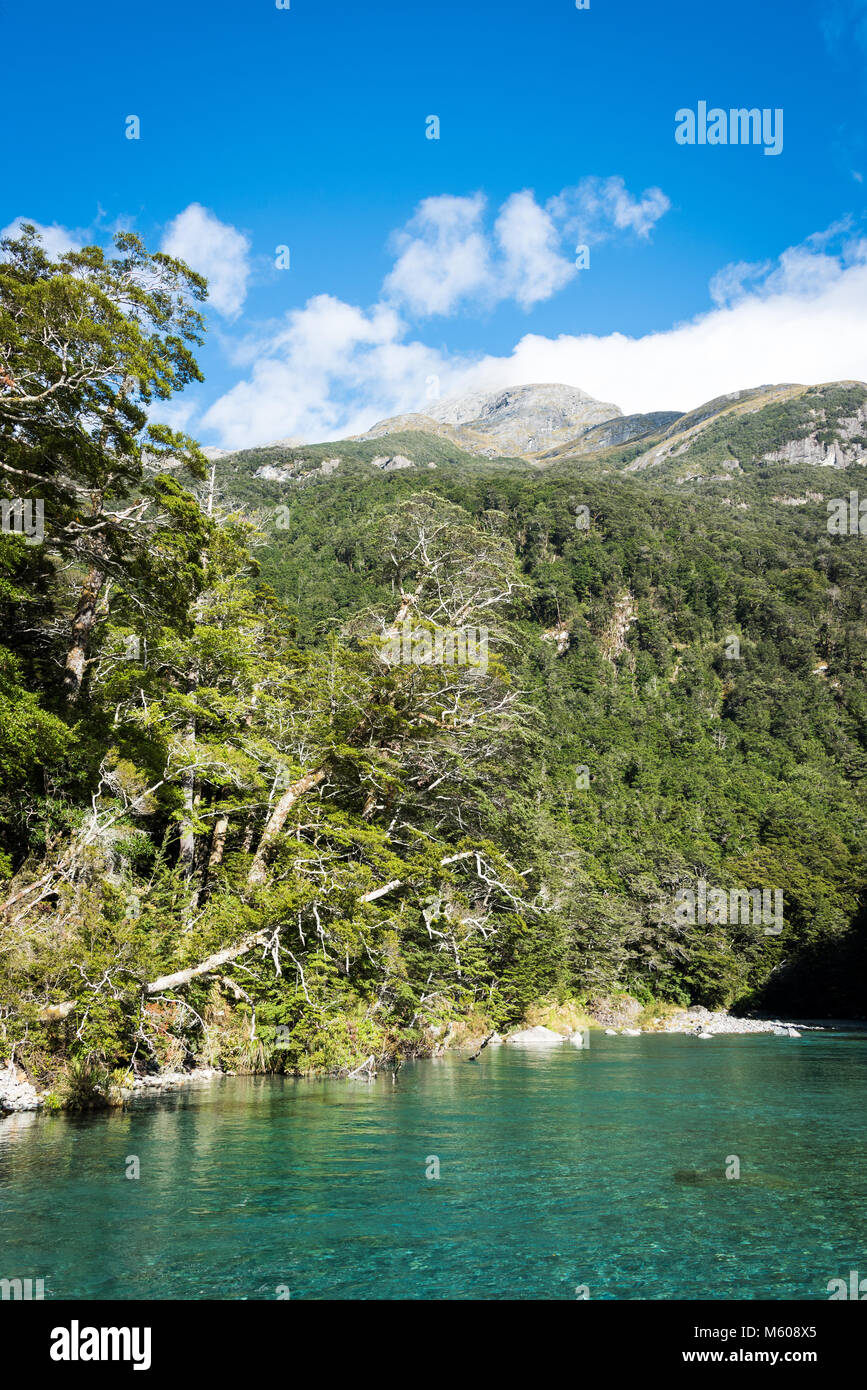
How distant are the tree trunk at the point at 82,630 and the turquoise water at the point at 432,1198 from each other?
9110 millimetres

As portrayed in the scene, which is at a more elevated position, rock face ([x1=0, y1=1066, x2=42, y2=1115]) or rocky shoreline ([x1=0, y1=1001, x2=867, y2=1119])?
rock face ([x1=0, y1=1066, x2=42, y2=1115])

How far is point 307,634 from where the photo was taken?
58094 mm

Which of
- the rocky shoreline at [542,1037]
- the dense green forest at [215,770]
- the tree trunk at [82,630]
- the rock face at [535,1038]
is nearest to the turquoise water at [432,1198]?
the rocky shoreline at [542,1037]

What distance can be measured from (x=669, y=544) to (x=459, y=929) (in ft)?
385

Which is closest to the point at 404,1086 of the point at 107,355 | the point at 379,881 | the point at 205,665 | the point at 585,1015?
the point at 379,881

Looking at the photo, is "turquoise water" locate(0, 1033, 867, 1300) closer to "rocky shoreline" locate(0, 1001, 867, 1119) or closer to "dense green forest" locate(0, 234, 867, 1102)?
"rocky shoreline" locate(0, 1001, 867, 1119)

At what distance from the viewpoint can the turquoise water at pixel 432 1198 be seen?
683 cm

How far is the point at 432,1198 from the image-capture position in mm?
9180

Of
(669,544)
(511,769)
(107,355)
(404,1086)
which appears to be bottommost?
(404,1086)

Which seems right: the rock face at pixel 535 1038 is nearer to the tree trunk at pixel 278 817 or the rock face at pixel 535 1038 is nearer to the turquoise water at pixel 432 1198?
the tree trunk at pixel 278 817

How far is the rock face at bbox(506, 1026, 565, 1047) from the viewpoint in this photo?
1337 inches

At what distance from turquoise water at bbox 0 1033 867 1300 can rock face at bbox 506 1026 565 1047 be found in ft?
59.4

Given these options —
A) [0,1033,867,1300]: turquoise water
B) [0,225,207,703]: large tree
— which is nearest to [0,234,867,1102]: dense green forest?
[0,225,207,703]: large tree

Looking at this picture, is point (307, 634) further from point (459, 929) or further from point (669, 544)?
point (669, 544)
